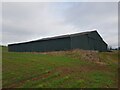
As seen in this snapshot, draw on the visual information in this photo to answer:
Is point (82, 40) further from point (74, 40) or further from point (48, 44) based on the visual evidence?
point (48, 44)

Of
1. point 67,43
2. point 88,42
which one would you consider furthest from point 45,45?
point 88,42

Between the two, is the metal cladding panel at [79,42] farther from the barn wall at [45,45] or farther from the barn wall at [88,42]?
the barn wall at [45,45]

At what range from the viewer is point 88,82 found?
1095cm

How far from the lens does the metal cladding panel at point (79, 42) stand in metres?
33.7

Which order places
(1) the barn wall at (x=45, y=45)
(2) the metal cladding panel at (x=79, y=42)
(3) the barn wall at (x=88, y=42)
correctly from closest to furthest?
(2) the metal cladding panel at (x=79, y=42), (3) the barn wall at (x=88, y=42), (1) the barn wall at (x=45, y=45)

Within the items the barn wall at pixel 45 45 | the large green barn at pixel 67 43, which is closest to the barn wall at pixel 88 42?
the large green barn at pixel 67 43

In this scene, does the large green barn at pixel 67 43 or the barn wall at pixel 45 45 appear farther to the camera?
the barn wall at pixel 45 45

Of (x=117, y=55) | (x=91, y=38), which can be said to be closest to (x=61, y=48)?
(x=91, y=38)

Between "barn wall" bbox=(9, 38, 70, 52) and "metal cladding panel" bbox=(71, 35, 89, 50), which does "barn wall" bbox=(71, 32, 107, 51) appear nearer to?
"metal cladding panel" bbox=(71, 35, 89, 50)

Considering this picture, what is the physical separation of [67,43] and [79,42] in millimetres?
2601

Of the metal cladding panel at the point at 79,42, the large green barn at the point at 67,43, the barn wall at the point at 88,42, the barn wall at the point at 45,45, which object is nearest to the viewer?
the metal cladding panel at the point at 79,42

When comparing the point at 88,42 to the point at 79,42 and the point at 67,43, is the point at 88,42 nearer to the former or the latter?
the point at 79,42

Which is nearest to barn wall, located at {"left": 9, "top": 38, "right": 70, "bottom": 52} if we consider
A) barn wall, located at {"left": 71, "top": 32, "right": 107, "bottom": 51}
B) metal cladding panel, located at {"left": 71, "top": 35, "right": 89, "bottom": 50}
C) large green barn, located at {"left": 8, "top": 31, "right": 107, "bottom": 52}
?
large green barn, located at {"left": 8, "top": 31, "right": 107, "bottom": 52}

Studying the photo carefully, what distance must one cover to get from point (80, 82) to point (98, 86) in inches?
42.6
